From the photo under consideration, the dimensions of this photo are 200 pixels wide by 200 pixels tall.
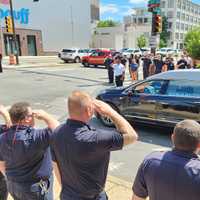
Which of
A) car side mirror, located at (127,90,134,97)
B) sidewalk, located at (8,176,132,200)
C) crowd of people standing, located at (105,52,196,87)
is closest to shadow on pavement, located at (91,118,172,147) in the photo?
car side mirror, located at (127,90,134,97)

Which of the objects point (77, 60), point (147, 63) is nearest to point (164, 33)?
point (77, 60)

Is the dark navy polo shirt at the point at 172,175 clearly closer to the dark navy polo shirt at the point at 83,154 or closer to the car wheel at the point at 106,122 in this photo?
the dark navy polo shirt at the point at 83,154

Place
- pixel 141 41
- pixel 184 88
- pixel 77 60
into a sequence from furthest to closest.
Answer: pixel 141 41, pixel 77 60, pixel 184 88

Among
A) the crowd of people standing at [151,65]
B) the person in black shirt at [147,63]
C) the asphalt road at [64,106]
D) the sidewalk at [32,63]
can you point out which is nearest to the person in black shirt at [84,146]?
the asphalt road at [64,106]

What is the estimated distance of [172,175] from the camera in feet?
5.92

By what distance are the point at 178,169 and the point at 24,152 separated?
128cm

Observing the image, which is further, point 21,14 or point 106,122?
point 21,14

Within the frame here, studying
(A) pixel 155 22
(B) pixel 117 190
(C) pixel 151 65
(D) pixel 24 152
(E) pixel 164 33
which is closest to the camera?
(D) pixel 24 152

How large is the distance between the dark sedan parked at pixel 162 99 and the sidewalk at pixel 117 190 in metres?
2.48

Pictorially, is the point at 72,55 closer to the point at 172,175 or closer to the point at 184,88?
the point at 184,88

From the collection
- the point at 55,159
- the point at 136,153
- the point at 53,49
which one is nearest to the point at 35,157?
the point at 55,159

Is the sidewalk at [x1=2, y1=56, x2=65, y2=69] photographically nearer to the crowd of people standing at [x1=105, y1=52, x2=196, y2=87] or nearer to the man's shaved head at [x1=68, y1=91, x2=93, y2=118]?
the crowd of people standing at [x1=105, y1=52, x2=196, y2=87]

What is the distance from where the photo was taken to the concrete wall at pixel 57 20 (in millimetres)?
38000

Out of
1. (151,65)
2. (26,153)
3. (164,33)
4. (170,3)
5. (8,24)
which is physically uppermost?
(170,3)
